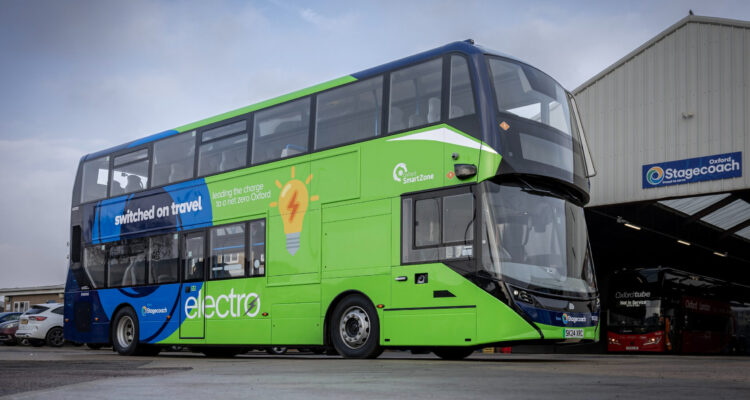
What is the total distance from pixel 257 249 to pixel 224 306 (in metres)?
1.26

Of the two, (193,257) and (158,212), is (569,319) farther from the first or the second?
(158,212)

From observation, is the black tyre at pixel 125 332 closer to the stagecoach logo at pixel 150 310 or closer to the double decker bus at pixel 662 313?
the stagecoach logo at pixel 150 310

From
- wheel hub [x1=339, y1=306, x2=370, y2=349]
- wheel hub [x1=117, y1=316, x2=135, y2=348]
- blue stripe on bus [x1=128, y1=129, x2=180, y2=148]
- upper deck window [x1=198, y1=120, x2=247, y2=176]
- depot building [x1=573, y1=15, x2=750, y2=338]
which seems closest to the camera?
wheel hub [x1=339, y1=306, x2=370, y2=349]

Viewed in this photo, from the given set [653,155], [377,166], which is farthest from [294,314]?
[653,155]

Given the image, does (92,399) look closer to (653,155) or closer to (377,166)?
(377,166)

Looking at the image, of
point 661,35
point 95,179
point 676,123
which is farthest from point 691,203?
point 95,179

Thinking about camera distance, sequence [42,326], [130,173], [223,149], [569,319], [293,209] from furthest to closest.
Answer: [42,326]
[130,173]
[223,149]
[293,209]
[569,319]

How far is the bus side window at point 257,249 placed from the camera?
13.6 m

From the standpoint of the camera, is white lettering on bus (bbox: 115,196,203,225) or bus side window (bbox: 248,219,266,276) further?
white lettering on bus (bbox: 115,196,203,225)

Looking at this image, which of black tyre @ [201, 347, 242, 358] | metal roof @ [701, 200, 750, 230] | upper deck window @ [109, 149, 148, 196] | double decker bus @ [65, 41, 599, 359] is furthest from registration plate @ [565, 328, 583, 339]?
metal roof @ [701, 200, 750, 230]

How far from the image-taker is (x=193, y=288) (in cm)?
1483

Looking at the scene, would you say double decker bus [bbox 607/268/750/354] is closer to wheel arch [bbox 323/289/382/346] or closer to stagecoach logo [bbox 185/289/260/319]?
stagecoach logo [bbox 185/289/260/319]

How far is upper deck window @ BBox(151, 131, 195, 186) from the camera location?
604 inches

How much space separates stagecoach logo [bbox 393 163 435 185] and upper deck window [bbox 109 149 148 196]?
21.1ft
